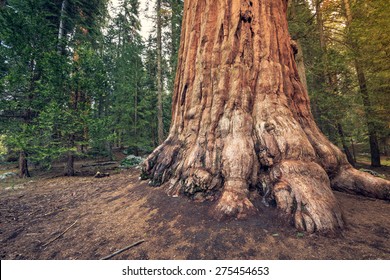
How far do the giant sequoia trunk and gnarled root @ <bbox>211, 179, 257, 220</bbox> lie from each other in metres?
0.02

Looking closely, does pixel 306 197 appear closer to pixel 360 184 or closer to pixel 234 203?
pixel 234 203

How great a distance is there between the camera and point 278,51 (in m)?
4.46

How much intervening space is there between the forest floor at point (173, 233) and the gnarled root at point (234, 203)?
0.14 metres

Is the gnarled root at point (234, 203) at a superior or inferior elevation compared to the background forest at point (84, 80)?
inferior

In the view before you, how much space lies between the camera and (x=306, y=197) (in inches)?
104

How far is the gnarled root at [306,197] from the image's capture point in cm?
246

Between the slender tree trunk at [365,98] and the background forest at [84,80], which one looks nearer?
the background forest at [84,80]

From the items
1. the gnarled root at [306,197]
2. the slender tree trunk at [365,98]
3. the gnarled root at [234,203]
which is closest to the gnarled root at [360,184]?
the gnarled root at [306,197]

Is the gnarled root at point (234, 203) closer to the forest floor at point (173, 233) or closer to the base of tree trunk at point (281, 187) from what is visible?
the base of tree trunk at point (281, 187)

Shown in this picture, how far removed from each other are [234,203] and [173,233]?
44.0 inches

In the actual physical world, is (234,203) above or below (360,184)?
below

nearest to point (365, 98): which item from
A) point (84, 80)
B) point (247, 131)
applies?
point (247, 131)

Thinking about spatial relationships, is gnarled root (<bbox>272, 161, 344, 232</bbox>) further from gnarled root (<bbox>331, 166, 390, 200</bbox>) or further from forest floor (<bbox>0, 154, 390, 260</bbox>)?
gnarled root (<bbox>331, 166, 390, 200</bbox>)

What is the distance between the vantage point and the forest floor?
7.13 ft
